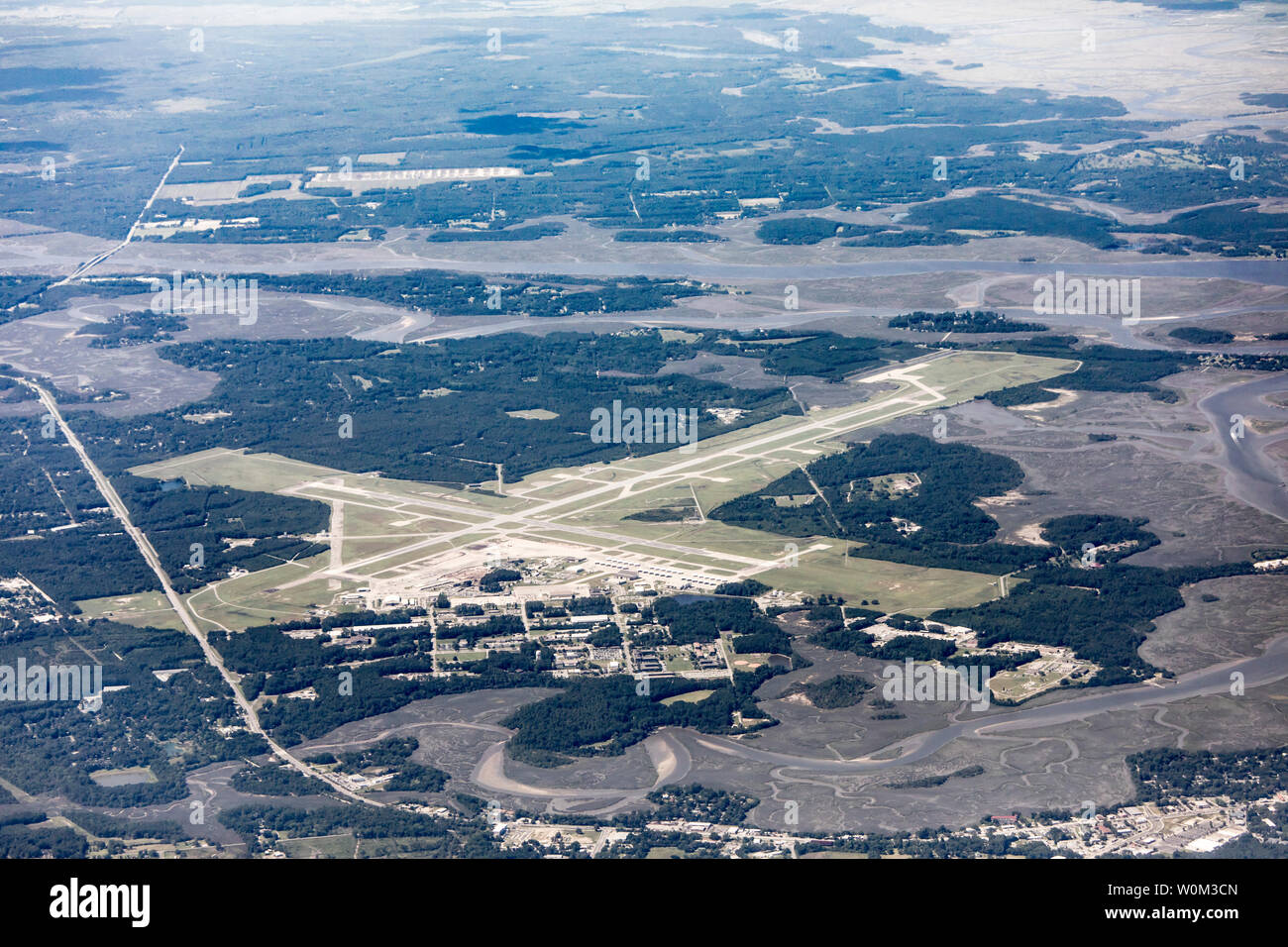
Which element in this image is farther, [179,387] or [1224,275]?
[1224,275]

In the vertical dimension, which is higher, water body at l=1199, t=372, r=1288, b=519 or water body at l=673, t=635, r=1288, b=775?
water body at l=1199, t=372, r=1288, b=519

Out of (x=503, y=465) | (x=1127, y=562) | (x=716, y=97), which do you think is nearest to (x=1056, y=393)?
(x=1127, y=562)

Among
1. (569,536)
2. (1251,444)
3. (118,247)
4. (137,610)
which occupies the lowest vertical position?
(137,610)

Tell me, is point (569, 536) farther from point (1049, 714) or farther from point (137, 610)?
point (1049, 714)

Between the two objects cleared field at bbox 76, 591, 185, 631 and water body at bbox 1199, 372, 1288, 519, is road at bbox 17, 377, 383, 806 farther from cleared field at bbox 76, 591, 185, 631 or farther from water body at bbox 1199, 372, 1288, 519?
water body at bbox 1199, 372, 1288, 519

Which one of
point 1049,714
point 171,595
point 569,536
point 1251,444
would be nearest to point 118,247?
point 171,595

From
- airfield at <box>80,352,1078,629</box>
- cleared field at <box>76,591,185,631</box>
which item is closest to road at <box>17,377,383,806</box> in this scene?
cleared field at <box>76,591,185,631</box>
